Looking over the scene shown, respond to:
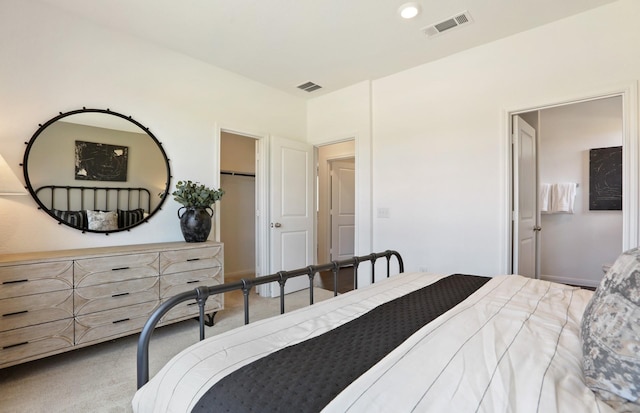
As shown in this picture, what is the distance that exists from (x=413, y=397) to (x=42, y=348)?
2542mm

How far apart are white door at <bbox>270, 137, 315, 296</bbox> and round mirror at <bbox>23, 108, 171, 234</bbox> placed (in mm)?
1356

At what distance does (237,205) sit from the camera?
5.21 meters

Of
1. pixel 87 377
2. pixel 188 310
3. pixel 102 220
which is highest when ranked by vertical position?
pixel 102 220

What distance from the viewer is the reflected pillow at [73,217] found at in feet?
8.22

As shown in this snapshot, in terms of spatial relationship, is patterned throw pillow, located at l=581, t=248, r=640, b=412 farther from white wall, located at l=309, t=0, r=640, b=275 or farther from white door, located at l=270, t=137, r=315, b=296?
white door, located at l=270, t=137, r=315, b=296

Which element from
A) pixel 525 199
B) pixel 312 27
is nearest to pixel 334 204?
pixel 525 199

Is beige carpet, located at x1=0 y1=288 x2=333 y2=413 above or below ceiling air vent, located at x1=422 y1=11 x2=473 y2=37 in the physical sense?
below

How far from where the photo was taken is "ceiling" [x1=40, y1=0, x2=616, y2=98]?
2.47 metres

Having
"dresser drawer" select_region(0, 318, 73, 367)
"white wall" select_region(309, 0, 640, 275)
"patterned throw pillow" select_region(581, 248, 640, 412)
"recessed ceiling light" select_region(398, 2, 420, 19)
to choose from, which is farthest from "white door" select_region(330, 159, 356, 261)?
"patterned throw pillow" select_region(581, 248, 640, 412)

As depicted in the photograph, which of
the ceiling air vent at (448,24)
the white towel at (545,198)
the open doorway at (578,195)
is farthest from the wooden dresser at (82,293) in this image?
the white towel at (545,198)

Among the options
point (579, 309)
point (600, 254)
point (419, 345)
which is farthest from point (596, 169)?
point (419, 345)

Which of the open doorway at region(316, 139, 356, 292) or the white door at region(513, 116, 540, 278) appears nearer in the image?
the white door at region(513, 116, 540, 278)

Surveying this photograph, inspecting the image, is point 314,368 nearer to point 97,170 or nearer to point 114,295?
point 114,295

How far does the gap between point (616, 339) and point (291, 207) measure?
143 inches
